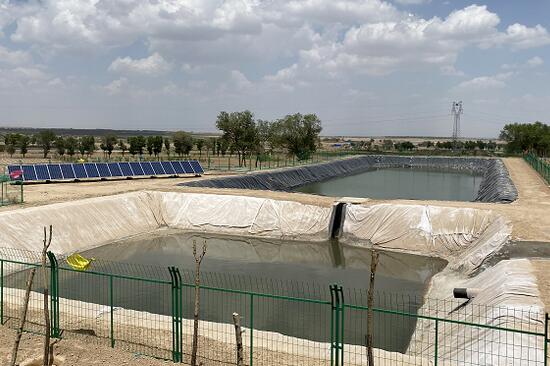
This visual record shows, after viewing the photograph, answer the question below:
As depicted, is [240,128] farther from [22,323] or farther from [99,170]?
[22,323]

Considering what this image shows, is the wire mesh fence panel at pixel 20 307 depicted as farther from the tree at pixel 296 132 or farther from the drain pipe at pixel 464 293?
the tree at pixel 296 132

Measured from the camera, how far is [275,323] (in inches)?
721

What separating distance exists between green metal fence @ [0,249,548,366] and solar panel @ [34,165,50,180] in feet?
73.6

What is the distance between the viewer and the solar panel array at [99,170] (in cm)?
4541

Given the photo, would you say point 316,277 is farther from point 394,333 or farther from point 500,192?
point 500,192

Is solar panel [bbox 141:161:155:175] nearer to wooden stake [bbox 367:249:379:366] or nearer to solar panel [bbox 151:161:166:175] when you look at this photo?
solar panel [bbox 151:161:166:175]

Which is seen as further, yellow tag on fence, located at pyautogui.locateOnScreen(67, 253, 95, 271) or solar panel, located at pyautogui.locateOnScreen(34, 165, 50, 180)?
solar panel, located at pyautogui.locateOnScreen(34, 165, 50, 180)

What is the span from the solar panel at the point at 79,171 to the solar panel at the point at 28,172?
3.87 m

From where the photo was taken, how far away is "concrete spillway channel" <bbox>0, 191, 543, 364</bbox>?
A: 23750 millimetres

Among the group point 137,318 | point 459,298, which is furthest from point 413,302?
point 137,318

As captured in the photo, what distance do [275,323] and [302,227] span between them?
54.5 feet

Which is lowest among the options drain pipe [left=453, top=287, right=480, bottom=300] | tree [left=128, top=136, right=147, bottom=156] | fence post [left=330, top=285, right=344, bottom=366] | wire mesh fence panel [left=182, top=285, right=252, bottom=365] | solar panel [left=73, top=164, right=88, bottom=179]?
wire mesh fence panel [left=182, top=285, right=252, bottom=365]

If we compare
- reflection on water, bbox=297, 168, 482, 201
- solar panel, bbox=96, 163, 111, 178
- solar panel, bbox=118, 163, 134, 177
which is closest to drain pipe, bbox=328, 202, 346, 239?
reflection on water, bbox=297, 168, 482, 201

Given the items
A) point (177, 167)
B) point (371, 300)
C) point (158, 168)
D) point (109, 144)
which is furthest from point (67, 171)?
point (109, 144)
